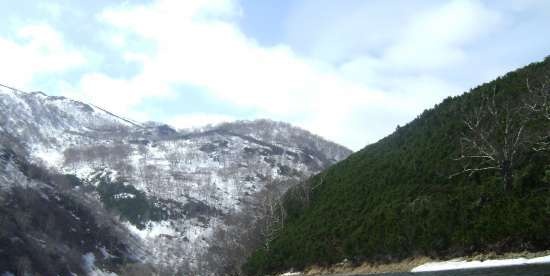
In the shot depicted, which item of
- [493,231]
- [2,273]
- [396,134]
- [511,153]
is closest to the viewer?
[493,231]

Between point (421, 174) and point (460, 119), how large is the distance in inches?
272

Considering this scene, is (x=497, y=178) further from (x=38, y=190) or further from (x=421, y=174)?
(x=38, y=190)

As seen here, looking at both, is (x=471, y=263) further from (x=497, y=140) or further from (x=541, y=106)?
(x=541, y=106)

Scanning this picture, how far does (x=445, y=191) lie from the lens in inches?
1727

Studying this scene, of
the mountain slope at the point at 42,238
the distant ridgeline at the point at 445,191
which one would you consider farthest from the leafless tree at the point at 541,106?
the mountain slope at the point at 42,238

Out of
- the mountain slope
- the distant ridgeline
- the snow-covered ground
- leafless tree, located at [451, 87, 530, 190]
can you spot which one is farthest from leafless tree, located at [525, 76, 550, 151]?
the mountain slope

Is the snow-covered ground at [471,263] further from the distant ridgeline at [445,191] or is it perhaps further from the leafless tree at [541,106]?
the leafless tree at [541,106]

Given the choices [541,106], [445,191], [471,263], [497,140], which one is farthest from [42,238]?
[541,106]

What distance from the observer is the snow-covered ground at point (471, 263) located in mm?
28497

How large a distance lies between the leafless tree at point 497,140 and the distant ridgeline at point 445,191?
114 millimetres

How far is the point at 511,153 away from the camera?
3909 cm

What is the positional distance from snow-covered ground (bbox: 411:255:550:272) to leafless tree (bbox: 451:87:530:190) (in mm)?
6861

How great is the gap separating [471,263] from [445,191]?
1106 centimetres

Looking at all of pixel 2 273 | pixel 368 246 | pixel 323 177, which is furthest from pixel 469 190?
pixel 2 273
